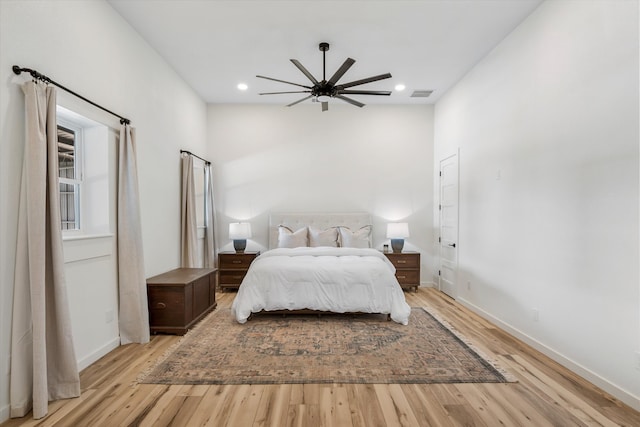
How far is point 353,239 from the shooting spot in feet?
17.6

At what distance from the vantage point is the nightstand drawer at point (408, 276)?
5332 millimetres

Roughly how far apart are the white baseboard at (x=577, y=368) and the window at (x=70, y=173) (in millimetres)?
4159

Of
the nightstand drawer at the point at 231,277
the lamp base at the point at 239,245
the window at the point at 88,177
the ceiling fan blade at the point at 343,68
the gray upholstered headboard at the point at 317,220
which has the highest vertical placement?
the ceiling fan blade at the point at 343,68

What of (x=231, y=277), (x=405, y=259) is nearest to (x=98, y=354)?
(x=231, y=277)

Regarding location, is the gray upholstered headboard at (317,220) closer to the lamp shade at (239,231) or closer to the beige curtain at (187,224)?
the lamp shade at (239,231)

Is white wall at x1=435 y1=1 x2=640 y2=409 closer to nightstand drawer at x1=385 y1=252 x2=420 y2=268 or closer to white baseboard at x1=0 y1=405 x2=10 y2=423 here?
nightstand drawer at x1=385 y1=252 x2=420 y2=268

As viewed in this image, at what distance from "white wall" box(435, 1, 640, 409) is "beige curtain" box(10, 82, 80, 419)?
3622 mm

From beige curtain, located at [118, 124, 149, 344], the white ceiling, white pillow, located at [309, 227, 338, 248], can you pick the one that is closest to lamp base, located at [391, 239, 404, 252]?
white pillow, located at [309, 227, 338, 248]

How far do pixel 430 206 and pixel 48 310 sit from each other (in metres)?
5.27

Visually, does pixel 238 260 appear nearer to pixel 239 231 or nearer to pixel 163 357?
pixel 239 231

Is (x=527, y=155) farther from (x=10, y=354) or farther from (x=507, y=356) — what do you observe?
(x=10, y=354)

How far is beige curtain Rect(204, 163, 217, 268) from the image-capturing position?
17.8 ft

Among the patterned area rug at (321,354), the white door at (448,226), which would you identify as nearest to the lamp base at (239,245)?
the patterned area rug at (321,354)

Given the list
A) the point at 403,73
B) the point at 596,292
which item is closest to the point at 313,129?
the point at 403,73
